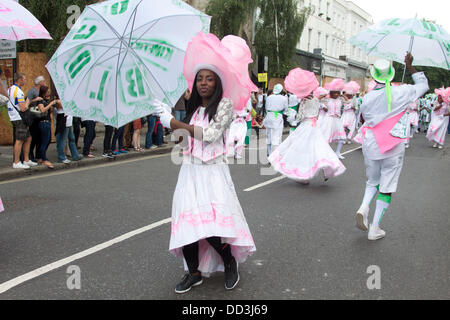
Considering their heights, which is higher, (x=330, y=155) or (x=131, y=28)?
(x=131, y=28)

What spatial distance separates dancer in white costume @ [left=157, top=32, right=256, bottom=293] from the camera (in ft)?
10.5

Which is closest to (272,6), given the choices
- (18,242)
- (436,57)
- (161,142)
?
(161,142)

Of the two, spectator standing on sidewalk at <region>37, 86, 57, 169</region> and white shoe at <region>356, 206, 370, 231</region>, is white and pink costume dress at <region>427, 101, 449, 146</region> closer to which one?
white shoe at <region>356, 206, 370, 231</region>

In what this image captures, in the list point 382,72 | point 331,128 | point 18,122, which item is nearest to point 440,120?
point 331,128

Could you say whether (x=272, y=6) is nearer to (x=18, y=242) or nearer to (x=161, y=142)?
(x=161, y=142)

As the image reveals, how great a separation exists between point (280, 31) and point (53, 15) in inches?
638

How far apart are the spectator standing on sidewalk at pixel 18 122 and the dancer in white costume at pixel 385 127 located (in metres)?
6.60

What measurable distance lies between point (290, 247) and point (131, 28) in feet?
8.87

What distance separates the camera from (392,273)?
3.91 m

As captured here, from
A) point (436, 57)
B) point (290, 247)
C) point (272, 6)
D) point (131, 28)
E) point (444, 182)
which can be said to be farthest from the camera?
point (272, 6)

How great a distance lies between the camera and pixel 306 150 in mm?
7996

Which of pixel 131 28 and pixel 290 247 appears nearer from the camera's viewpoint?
pixel 131 28

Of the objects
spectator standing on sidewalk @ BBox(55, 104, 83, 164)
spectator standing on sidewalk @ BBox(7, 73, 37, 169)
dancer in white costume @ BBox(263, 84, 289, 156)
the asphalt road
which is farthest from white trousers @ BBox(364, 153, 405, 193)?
spectator standing on sidewalk @ BBox(55, 104, 83, 164)

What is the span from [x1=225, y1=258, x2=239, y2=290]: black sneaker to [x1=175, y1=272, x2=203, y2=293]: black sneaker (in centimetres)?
23
